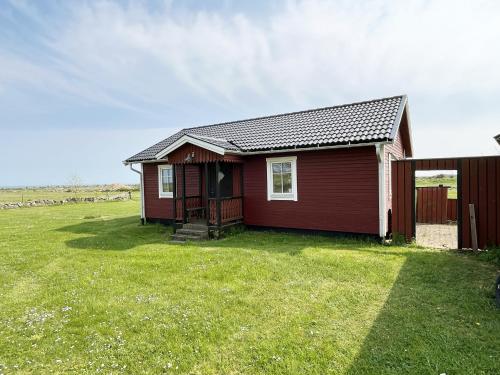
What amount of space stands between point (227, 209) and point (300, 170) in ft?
9.87

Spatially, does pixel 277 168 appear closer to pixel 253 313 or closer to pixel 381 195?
pixel 381 195

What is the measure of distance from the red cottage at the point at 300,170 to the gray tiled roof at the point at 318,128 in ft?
0.12

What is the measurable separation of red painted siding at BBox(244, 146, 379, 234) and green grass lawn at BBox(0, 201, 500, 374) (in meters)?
1.55

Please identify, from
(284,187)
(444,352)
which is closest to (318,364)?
(444,352)

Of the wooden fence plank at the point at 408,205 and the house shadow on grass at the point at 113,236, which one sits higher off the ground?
the wooden fence plank at the point at 408,205

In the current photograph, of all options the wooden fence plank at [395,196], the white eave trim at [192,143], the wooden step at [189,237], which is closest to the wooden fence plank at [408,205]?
the wooden fence plank at [395,196]

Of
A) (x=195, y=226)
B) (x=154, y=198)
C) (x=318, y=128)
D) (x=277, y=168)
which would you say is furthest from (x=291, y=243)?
(x=154, y=198)

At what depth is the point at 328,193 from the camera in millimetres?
10328

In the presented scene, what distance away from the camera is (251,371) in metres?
3.43

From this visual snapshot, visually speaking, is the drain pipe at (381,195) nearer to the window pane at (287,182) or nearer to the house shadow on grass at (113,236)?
the window pane at (287,182)

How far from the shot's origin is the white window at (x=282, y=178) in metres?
11.0

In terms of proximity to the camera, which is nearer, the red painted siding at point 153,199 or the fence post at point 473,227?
the fence post at point 473,227

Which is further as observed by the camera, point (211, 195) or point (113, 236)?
point (211, 195)

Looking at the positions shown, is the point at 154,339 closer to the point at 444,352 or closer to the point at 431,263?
the point at 444,352
